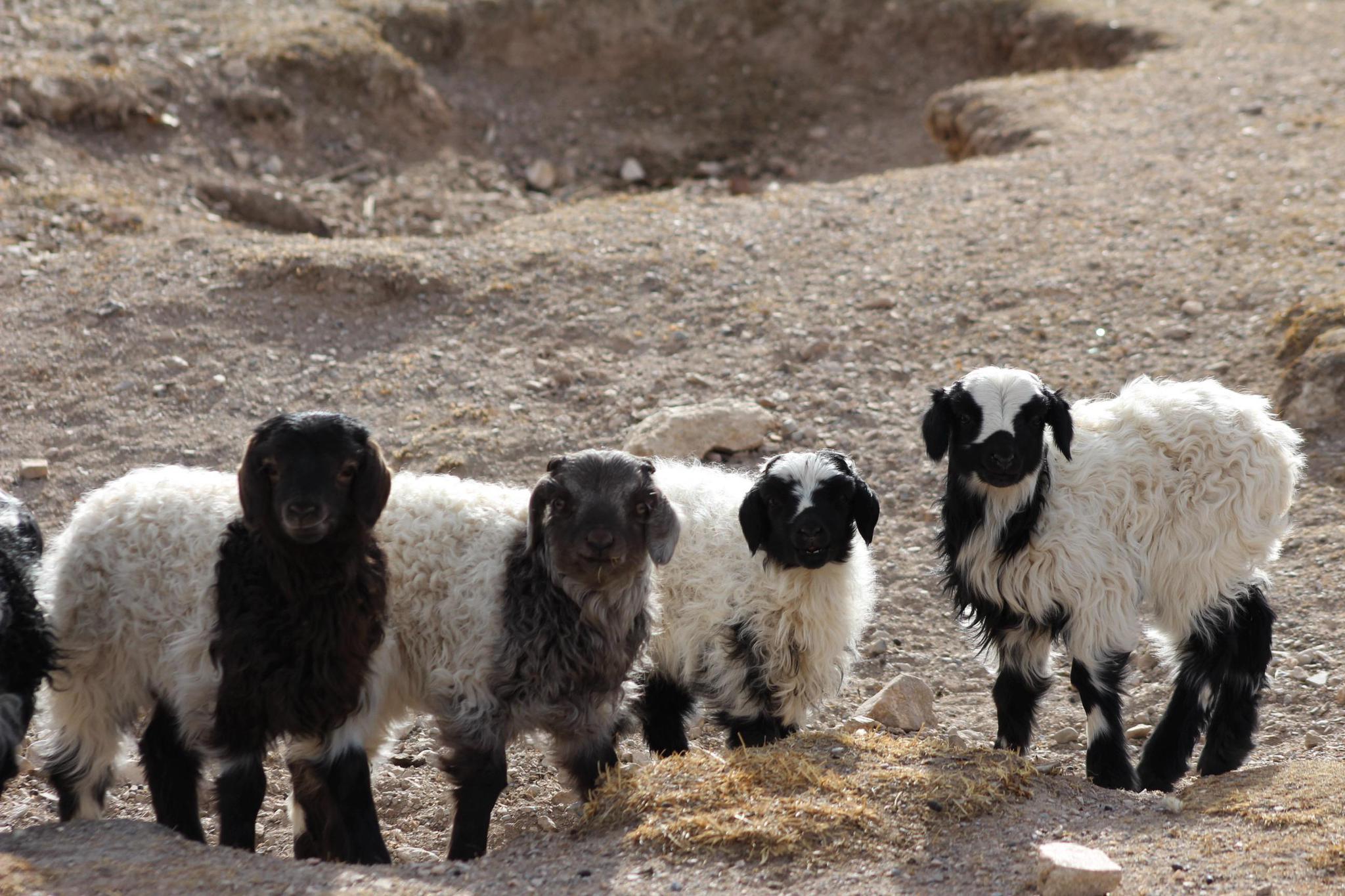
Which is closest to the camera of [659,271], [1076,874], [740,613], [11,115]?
[1076,874]

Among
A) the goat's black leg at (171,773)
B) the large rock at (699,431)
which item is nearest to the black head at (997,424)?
the large rock at (699,431)

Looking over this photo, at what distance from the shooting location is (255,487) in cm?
589

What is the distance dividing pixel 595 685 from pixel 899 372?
4918 mm

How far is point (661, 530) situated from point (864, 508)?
1.19 metres

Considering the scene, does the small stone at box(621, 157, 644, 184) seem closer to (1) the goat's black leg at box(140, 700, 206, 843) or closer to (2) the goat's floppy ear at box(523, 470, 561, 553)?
(2) the goat's floppy ear at box(523, 470, 561, 553)

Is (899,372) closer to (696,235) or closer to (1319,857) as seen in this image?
(696,235)

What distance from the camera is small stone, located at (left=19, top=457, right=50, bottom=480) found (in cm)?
916

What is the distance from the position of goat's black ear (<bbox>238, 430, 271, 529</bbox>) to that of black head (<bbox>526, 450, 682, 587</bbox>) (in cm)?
118

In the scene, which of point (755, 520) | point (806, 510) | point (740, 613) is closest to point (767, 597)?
point (740, 613)

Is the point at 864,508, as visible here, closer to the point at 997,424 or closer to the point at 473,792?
the point at 997,424

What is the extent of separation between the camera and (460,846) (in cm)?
618

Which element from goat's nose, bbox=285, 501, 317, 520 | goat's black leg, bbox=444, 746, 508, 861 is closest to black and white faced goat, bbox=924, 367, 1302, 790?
goat's black leg, bbox=444, 746, 508, 861

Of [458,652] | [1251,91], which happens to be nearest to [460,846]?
[458,652]

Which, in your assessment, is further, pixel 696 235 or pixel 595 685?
pixel 696 235
